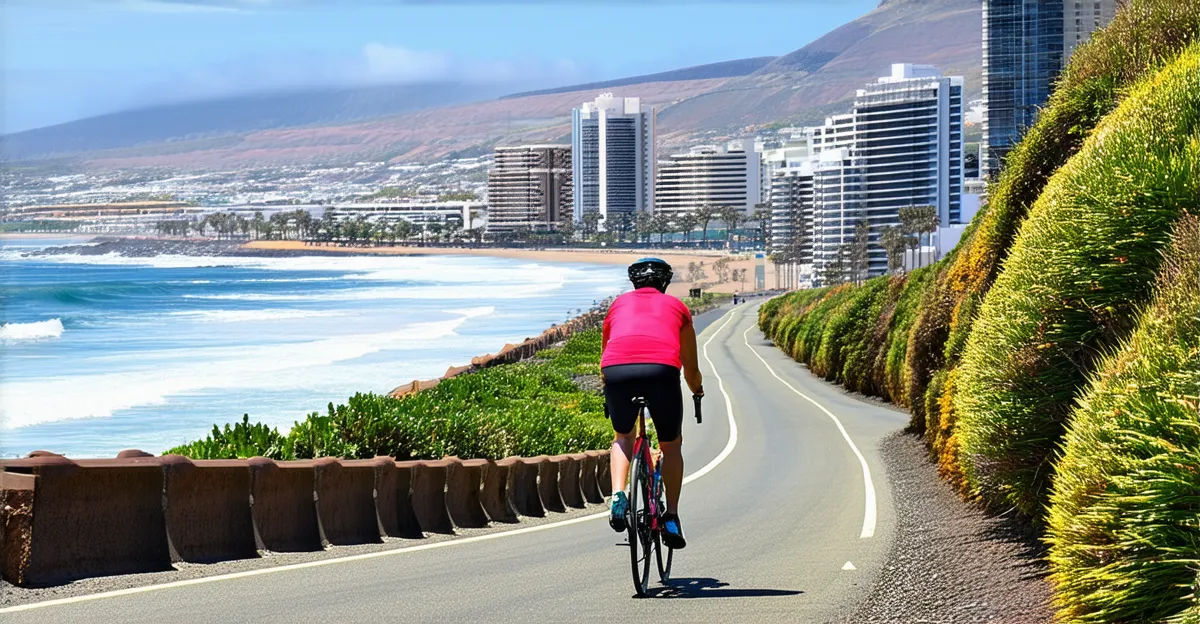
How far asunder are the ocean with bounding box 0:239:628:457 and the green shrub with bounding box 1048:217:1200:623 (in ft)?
102

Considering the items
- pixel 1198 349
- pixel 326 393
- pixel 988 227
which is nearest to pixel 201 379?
pixel 326 393

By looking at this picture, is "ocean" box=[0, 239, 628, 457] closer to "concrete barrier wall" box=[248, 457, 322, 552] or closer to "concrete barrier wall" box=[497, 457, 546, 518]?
"concrete barrier wall" box=[497, 457, 546, 518]

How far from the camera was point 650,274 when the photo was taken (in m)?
10.1

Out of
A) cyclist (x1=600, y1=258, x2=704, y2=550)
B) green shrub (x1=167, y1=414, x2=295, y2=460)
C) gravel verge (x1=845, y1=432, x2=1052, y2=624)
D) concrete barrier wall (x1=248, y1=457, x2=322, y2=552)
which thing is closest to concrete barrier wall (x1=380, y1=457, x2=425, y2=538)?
concrete barrier wall (x1=248, y1=457, x2=322, y2=552)

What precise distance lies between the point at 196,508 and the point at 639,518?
3200 millimetres

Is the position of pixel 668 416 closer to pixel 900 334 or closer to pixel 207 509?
pixel 207 509

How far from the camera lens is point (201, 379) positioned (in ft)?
202

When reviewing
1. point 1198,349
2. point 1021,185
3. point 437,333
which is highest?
point 1021,185

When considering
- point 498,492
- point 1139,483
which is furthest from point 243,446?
point 1139,483

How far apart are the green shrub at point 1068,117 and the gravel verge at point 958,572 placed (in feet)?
10.8

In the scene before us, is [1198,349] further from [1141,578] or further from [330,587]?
[330,587]

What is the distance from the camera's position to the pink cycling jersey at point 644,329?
377 inches

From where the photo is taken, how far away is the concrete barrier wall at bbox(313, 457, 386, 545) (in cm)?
1213

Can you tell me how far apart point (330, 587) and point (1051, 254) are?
5.85m
